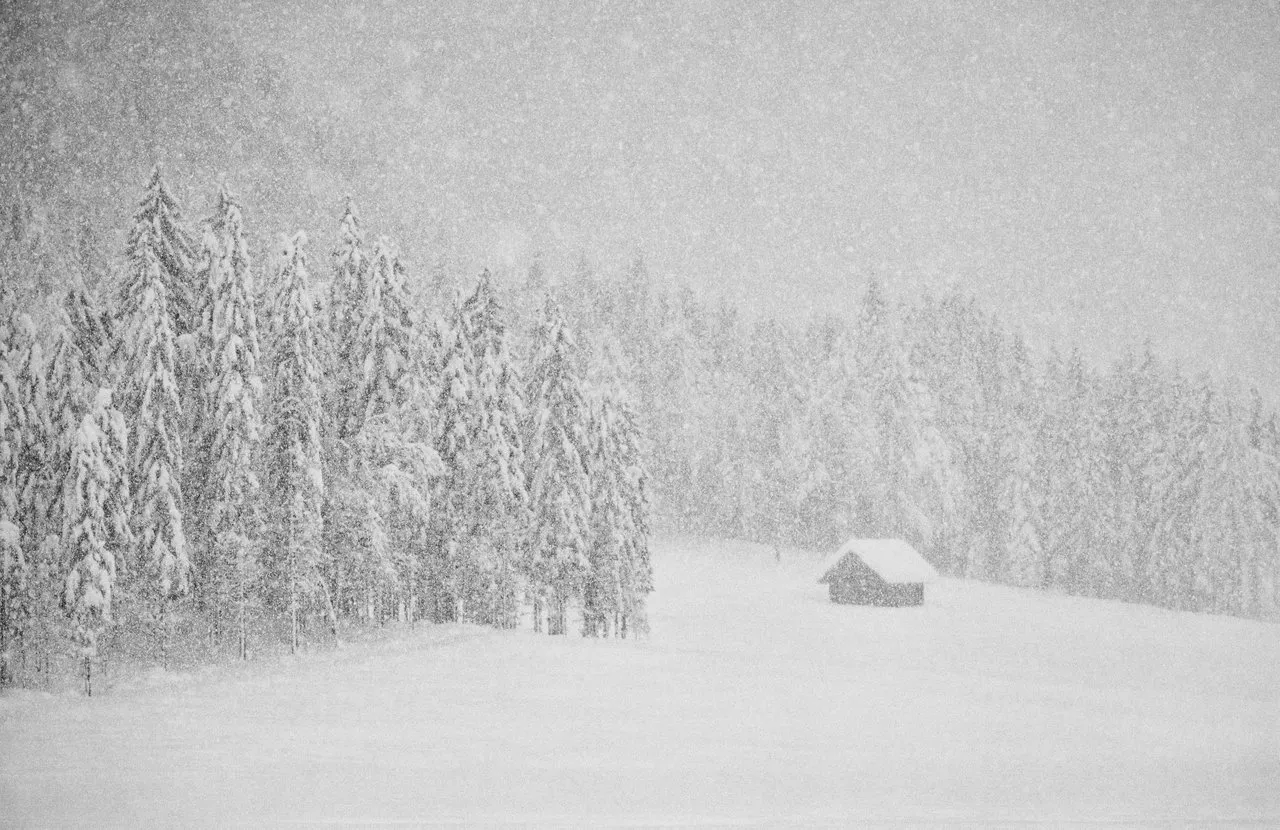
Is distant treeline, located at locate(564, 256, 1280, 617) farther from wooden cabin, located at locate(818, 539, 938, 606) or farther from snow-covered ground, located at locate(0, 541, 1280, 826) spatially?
snow-covered ground, located at locate(0, 541, 1280, 826)

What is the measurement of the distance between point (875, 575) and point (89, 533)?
41.7 meters

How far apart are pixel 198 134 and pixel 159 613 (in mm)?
98332

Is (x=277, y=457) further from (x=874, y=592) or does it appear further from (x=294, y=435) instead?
(x=874, y=592)

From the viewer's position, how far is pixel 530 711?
69.8ft

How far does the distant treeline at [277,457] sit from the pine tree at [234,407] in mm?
79

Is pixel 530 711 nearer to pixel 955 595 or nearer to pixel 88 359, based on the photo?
pixel 88 359

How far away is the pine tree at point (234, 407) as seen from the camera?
26000mm

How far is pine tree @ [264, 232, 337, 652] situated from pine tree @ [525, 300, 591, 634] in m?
8.87

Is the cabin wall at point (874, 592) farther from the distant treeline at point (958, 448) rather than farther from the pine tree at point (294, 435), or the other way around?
the pine tree at point (294, 435)

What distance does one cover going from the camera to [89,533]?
22453mm

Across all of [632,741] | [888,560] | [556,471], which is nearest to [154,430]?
[556,471]

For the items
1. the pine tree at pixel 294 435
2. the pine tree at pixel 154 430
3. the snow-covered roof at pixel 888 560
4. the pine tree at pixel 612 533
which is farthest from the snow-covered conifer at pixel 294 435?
the snow-covered roof at pixel 888 560

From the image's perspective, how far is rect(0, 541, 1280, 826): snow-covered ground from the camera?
14.7 meters

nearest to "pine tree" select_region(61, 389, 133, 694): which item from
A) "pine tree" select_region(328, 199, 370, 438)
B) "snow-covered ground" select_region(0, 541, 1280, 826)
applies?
"snow-covered ground" select_region(0, 541, 1280, 826)
